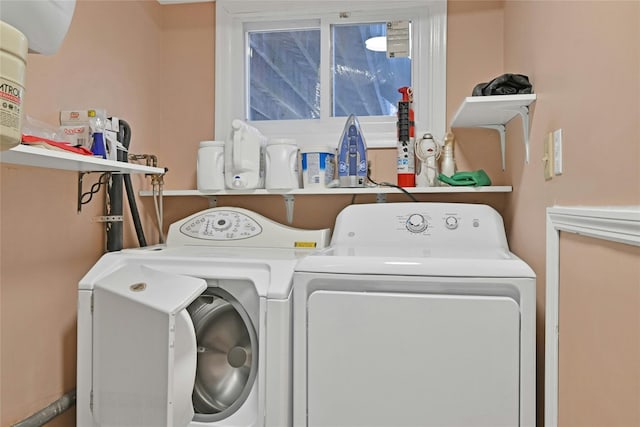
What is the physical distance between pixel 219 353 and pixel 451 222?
1.07 m

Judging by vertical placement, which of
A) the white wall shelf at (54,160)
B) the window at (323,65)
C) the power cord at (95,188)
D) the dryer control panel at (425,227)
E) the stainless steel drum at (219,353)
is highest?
the window at (323,65)

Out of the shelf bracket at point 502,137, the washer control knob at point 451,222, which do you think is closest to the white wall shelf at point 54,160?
the washer control knob at point 451,222

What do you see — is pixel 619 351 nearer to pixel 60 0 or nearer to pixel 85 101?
pixel 60 0

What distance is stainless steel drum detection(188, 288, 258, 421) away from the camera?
1.68 meters

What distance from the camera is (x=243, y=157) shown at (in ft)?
6.89

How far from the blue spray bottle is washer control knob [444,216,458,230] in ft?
1.44

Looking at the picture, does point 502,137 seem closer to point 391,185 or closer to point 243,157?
point 391,185

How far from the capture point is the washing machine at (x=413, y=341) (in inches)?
52.9

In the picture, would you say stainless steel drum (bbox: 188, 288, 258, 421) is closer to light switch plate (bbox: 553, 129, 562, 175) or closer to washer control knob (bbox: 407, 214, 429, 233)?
washer control knob (bbox: 407, 214, 429, 233)

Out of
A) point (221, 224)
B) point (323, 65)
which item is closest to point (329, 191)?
point (221, 224)

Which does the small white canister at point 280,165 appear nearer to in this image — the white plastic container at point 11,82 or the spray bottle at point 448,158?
the spray bottle at point 448,158

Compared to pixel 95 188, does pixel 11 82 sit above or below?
above

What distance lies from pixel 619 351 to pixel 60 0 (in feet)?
5.26

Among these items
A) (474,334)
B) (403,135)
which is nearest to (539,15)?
(403,135)
